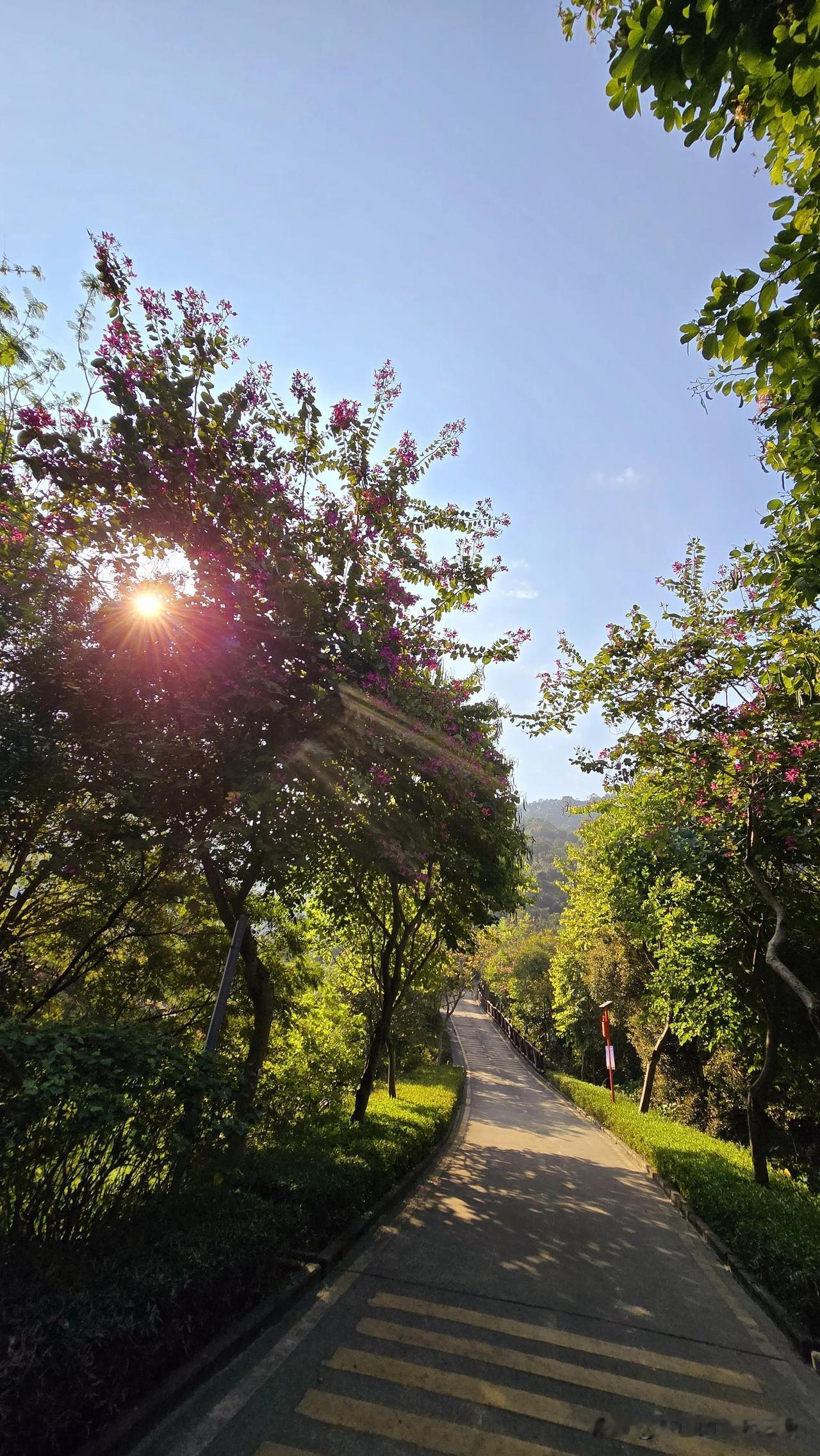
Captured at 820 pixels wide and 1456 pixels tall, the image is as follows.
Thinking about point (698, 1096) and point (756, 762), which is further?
point (698, 1096)

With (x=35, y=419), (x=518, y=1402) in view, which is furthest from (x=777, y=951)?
(x=35, y=419)

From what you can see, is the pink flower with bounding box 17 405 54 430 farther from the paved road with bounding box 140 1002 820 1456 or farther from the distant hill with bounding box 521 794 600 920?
the distant hill with bounding box 521 794 600 920

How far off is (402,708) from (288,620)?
152 centimetres

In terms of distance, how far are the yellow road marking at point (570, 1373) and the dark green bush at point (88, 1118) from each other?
1944 mm

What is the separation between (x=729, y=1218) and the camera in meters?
6.83

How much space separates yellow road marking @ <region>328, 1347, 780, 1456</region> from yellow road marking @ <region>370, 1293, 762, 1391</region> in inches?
30.3

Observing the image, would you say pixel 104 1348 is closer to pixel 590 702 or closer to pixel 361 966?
pixel 590 702

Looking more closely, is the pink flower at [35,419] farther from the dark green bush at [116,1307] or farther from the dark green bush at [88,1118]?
the dark green bush at [116,1307]

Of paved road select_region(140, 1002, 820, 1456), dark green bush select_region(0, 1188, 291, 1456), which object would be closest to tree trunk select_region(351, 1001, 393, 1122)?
paved road select_region(140, 1002, 820, 1456)

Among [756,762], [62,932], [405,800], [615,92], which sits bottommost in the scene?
[62,932]

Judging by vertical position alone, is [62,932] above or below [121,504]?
below

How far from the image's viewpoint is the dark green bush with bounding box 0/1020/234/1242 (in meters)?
3.52

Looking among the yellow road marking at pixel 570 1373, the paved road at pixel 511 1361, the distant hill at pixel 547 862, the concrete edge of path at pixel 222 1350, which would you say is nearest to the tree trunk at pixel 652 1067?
the paved road at pixel 511 1361

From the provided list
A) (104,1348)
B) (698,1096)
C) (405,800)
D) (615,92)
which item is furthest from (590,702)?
(698,1096)
